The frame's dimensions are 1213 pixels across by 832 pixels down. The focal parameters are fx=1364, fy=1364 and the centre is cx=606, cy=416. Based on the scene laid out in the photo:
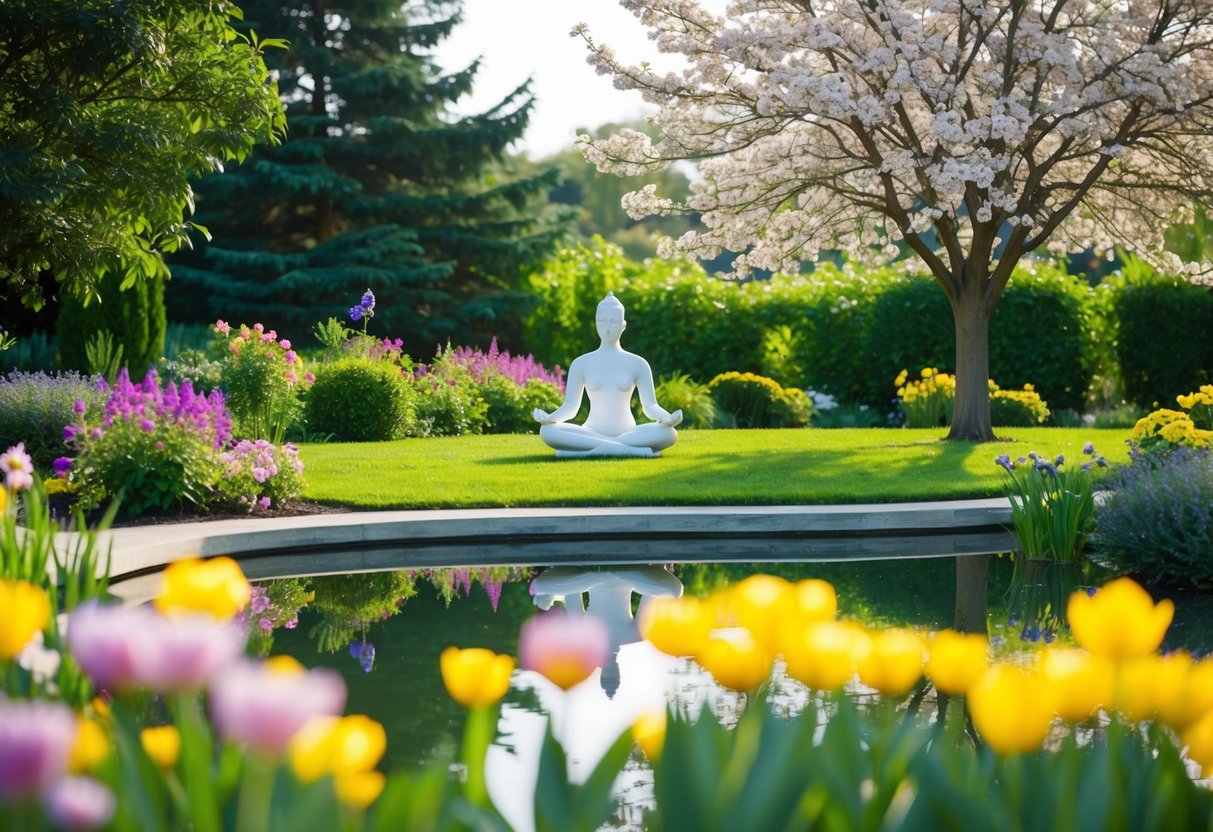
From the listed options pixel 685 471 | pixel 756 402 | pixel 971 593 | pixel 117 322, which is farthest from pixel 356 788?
pixel 117 322

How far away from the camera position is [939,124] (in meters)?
14.0

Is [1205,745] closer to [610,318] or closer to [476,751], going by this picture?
[476,751]

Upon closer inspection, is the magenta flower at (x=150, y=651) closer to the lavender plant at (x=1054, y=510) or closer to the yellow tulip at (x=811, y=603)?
the yellow tulip at (x=811, y=603)

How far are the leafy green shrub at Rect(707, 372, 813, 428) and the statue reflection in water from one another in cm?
1120

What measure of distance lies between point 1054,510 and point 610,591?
3.04 metres

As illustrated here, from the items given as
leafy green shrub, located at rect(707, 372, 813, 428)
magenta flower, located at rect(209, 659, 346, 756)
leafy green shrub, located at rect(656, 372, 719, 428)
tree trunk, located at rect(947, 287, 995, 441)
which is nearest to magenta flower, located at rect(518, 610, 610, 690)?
magenta flower, located at rect(209, 659, 346, 756)

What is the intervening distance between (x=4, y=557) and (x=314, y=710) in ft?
9.71

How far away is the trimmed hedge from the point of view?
825 inches

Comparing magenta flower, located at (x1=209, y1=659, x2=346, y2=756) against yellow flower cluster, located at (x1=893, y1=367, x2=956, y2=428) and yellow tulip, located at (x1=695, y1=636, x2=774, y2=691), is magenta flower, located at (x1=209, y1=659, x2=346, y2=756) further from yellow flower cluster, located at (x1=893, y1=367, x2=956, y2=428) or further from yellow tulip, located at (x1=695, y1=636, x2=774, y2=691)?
yellow flower cluster, located at (x1=893, y1=367, x2=956, y2=428)

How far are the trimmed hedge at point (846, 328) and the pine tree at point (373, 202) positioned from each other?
3110 mm

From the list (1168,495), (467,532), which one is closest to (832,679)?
(1168,495)

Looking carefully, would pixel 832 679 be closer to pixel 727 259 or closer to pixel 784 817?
pixel 784 817

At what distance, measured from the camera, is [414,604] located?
7.53 m

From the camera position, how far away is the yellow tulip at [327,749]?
5.55 ft
